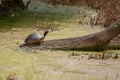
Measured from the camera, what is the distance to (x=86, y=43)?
701 centimetres

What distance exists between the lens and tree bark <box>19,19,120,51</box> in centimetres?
698

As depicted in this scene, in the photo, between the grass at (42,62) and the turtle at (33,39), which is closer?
the grass at (42,62)

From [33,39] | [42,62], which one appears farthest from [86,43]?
[42,62]

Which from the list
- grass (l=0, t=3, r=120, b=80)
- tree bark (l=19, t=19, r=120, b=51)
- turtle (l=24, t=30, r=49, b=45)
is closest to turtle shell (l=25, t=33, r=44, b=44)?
turtle (l=24, t=30, r=49, b=45)

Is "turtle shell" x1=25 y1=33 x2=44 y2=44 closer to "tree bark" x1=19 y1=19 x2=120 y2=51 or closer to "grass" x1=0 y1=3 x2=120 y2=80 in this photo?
"tree bark" x1=19 y1=19 x2=120 y2=51

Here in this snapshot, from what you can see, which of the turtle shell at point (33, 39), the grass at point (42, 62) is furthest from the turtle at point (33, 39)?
Result: the grass at point (42, 62)

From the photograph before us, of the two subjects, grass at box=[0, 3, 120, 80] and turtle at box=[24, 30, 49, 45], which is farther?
turtle at box=[24, 30, 49, 45]

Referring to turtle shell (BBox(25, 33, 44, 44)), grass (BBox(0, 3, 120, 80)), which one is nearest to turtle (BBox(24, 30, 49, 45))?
turtle shell (BBox(25, 33, 44, 44))

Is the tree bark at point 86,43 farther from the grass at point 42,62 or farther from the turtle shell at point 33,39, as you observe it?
the grass at point 42,62

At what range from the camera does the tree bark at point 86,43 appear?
6984mm

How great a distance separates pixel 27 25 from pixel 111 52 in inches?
129

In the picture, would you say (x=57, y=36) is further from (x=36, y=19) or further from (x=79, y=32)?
(x=36, y=19)

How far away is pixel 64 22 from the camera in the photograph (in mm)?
10391

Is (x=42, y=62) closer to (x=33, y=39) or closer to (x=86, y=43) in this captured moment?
(x=33, y=39)
